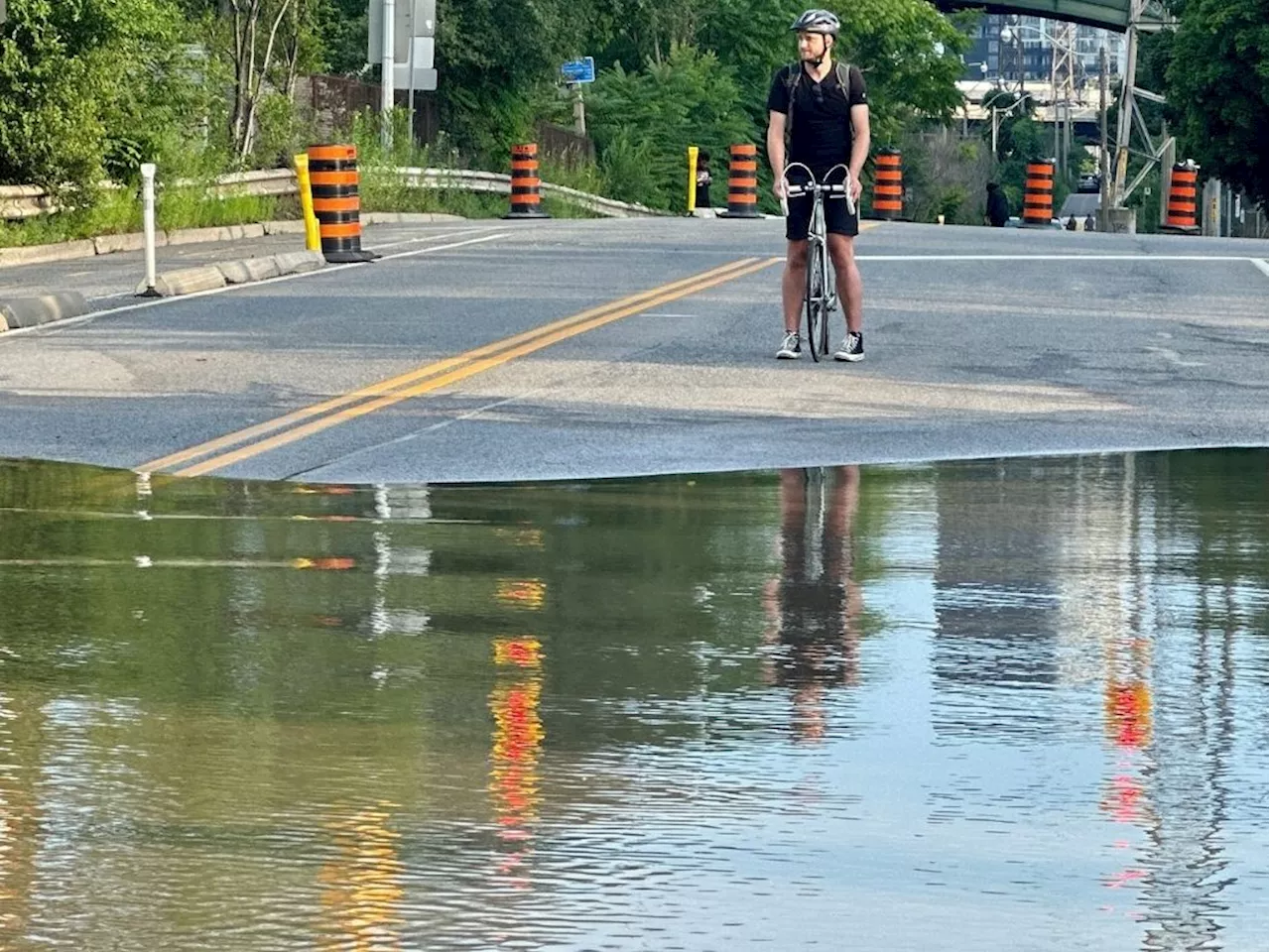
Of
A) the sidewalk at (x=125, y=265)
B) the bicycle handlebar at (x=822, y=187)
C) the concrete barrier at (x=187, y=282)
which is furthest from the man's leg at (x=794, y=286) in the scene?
the concrete barrier at (x=187, y=282)

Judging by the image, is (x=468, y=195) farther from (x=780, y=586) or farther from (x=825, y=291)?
(x=780, y=586)

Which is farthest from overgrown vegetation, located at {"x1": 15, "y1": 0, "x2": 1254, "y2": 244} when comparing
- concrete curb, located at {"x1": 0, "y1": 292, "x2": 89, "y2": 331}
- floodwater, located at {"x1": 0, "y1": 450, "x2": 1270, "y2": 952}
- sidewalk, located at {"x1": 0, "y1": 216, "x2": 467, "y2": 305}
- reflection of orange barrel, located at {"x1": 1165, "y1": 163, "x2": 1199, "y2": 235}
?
floodwater, located at {"x1": 0, "y1": 450, "x2": 1270, "y2": 952}

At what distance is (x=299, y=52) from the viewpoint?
39750 millimetres

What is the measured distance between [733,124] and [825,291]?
46.8 metres

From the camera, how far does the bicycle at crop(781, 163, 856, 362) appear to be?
628 inches

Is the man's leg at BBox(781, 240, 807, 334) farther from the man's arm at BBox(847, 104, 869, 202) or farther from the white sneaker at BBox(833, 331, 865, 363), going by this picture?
the man's arm at BBox(847, 104, 869, 202)

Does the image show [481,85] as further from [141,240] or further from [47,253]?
[47,253]

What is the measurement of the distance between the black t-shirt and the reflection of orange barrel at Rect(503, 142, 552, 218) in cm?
2487

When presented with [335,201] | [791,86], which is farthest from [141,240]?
[791,86]

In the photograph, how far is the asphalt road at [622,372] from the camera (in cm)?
1287

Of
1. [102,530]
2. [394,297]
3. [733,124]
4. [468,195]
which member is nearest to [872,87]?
[733,124]

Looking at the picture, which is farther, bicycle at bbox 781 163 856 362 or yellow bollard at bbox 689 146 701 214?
yellow bollard at bbox 689 146 701 214

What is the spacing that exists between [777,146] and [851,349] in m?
1.58

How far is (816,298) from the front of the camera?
54.1 feet
